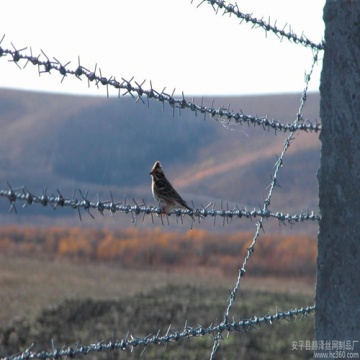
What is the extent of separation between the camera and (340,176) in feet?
11.5

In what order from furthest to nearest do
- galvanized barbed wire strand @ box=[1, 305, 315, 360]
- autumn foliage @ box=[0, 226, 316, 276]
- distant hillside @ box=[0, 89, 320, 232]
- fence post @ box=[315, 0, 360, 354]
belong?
distant hillside @ box=[0, 89, 320, 232] → autumn foliage @ box=[0, 226, 316, 276] → fence post @ box=[315, 0, 360, 354] → galvanized barbed wire strand @ box=[1, 305, 315, 360]

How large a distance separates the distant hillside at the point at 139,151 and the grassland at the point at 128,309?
26759 mm

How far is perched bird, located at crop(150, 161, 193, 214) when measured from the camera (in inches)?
247

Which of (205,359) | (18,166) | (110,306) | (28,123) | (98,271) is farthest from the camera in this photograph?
(28,123)

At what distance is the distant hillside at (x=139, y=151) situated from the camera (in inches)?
2458

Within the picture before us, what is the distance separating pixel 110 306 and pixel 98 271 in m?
11.6

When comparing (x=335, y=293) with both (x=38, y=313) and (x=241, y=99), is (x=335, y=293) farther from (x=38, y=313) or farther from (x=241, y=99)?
(x=241, y=99)

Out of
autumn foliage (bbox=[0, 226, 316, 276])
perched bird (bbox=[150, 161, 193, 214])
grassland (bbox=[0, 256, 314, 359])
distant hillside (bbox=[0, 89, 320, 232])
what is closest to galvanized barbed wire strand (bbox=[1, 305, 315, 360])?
perched bird (bbox=[150, 161, 193, 214])

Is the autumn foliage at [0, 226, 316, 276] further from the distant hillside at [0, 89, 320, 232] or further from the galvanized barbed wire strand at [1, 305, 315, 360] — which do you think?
the galvanized barbed wire strand at [1, 305, 315, 360]

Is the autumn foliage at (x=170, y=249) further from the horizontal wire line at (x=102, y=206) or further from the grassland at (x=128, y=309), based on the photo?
the horizontal wire line at (x=102, y=206)

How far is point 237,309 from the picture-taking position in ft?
64.9

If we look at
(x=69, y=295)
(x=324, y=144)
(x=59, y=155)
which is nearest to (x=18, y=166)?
(x=59, y=155)

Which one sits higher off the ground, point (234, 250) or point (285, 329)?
point (285, 329)

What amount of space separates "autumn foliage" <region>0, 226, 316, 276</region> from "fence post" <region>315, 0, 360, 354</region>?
30.2m
